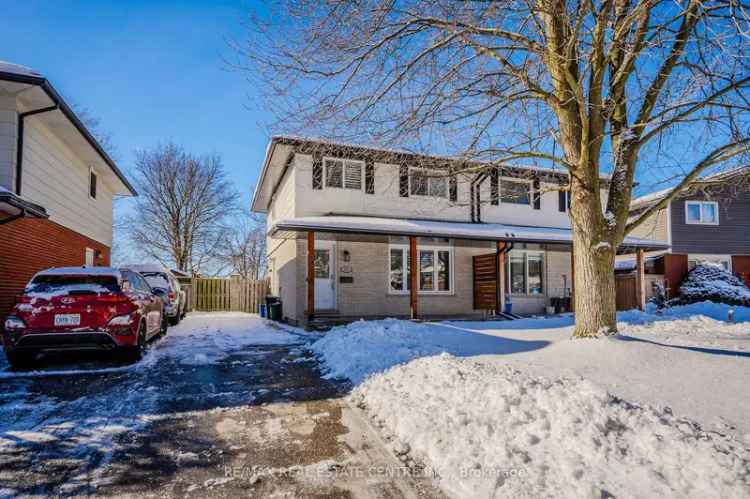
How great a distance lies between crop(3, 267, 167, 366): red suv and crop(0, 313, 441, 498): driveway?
42 cm

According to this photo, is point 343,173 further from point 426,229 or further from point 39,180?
point 39,180

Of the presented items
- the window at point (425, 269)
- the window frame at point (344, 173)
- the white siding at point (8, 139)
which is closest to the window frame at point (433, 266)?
the window at point (425, 269)

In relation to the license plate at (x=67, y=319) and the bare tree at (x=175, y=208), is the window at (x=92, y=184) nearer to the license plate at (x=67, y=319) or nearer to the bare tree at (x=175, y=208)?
the license plate at (x=67, y=319)

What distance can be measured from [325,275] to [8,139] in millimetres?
8638

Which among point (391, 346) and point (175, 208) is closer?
point (391, 346)

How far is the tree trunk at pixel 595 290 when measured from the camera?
6.58m

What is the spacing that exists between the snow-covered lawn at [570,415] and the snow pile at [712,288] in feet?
43.7

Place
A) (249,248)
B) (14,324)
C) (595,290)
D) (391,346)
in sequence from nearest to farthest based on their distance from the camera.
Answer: (14,324) < (595,290) < (391,346) < (249,248)

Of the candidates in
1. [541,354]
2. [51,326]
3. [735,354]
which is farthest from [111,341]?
[735,354]

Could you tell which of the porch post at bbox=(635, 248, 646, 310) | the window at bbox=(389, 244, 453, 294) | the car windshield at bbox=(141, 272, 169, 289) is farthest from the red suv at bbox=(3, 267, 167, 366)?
the porch post at bbox=(635, 248, 646, 310)

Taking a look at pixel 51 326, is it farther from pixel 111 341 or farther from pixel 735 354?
pixel 735 354

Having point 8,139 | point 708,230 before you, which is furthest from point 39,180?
point 708,230

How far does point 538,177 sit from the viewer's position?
16844 mm

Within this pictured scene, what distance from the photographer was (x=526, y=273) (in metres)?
16.6
